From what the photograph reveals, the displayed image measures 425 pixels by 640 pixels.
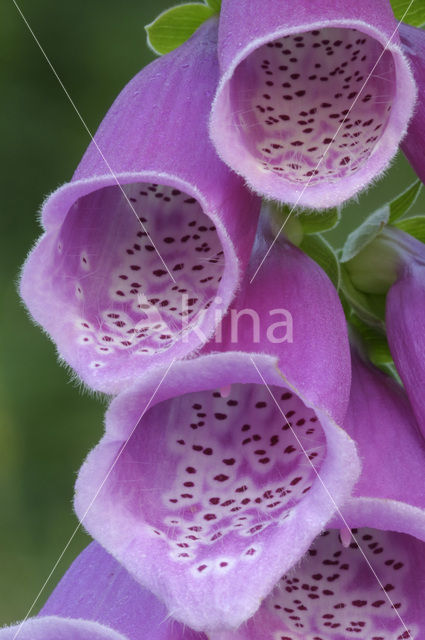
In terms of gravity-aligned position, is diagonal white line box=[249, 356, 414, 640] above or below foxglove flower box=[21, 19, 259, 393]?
below

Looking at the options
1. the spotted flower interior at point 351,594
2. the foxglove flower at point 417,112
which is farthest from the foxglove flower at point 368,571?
the foxglove flower at point 417,112

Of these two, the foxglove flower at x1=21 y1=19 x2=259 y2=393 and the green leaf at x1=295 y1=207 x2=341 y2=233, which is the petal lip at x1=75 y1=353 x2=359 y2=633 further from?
the green leaf at x1=295 y1=207 x2=341 y2=233

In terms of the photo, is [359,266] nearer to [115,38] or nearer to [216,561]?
[216,561]

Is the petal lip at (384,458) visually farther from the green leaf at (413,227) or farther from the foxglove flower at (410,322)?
the green leaf at (413,227)

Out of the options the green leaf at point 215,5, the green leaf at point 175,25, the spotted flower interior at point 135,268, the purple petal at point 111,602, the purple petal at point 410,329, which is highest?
the green leaf at point 215,5

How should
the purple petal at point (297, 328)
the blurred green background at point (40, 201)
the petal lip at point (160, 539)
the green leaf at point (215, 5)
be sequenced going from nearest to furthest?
the petal lip at point (160, 539) → the purple petal at point (297, 328) → the green leaf at point (215, 5) → the blurred green background at point (40, 201)

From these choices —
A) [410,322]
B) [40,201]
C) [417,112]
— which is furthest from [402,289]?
[40,201]

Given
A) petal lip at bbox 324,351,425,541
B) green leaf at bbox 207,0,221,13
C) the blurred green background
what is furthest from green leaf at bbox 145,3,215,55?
the blurred green background
